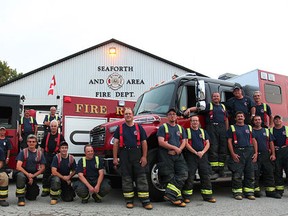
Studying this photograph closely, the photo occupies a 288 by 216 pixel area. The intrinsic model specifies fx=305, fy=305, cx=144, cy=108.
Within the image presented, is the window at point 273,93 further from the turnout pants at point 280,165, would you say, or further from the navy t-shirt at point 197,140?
the navy t-shirt at point 197,140

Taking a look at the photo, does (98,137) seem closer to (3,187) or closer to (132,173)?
(132,173)

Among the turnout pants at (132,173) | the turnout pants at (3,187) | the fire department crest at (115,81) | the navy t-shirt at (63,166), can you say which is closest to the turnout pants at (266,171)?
the turnout pants at (132,173)

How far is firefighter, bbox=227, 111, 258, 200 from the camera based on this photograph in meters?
6.09

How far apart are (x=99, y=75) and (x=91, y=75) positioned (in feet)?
1.89

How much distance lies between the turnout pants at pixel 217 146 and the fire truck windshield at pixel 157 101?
1012mm

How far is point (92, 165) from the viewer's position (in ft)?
18.6

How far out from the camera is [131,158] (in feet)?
17.4

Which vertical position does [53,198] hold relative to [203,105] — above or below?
below

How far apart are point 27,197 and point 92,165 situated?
4.62 feet

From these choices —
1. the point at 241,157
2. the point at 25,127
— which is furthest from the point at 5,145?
the point at 241,157

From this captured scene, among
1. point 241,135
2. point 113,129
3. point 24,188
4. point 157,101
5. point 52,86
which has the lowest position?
point 24,188

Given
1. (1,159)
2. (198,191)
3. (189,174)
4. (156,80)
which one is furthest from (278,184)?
(156,80)

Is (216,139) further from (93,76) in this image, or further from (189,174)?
(93,76)

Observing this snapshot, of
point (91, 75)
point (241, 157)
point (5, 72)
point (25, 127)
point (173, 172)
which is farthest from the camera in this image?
point (5, 72)
